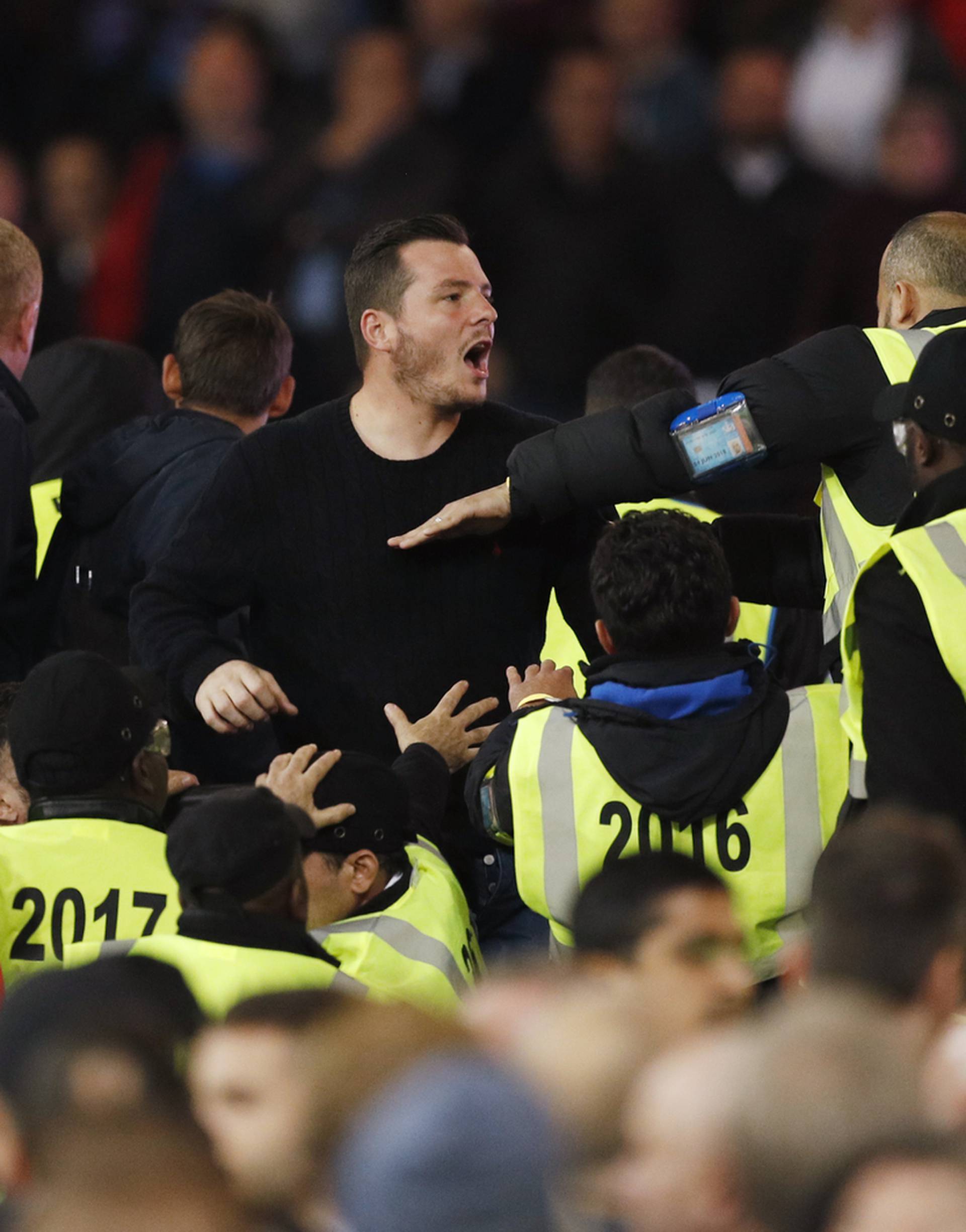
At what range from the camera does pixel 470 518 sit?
11.4 ft

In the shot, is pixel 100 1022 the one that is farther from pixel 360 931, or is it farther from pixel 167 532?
pixel 167 532

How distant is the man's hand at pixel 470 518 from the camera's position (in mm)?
3457

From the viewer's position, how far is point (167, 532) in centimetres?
416

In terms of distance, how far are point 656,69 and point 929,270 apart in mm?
5061

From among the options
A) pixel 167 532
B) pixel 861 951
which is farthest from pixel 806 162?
pixel 861 951

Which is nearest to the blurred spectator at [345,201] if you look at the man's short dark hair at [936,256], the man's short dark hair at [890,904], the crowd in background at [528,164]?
the crowd in background at [528,164]

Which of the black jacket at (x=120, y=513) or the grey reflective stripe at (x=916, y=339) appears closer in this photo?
the grey reflective stripe at (x=916, y=339)

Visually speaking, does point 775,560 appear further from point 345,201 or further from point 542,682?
point 345,201

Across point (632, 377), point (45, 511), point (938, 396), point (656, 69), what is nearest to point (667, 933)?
point (938, 396)

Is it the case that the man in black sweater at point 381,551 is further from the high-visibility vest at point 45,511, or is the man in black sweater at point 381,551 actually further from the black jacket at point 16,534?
the high-visibility vest at point 45,511

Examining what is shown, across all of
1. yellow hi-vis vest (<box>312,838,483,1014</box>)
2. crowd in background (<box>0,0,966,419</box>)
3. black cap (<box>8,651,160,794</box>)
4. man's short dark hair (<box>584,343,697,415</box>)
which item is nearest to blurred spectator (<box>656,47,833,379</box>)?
crowd in background (<box>0,0,966,419</box>)

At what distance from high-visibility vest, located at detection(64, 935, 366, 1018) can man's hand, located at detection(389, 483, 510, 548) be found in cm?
107

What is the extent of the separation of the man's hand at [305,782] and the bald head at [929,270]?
4.12ft

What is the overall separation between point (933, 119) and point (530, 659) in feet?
14.3
